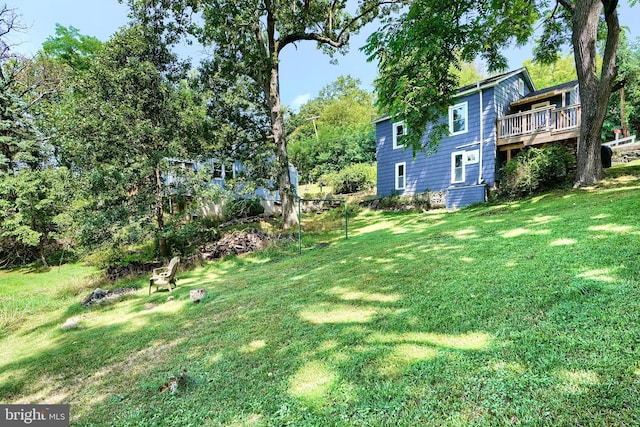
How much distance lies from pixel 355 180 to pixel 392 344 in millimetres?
20237

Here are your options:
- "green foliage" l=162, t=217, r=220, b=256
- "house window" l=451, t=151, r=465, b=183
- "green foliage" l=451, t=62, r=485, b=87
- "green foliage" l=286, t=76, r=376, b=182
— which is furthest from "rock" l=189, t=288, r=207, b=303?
"green foliage" l=451, t=62, r=485, b=87

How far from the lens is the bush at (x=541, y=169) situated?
1050 cm

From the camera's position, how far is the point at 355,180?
2264 centimetres

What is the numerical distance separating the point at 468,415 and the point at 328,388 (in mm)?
1031

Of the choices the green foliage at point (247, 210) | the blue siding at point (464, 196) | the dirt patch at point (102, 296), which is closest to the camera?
the dirt patch at point (102, 296)

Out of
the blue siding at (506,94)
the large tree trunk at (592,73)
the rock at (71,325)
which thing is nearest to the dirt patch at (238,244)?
the rock at (71,325)

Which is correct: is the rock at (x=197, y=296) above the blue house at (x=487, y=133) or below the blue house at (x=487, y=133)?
below

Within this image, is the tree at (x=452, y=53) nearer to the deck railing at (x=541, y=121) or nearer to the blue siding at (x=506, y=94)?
the deck railing at (x=541, y=121)

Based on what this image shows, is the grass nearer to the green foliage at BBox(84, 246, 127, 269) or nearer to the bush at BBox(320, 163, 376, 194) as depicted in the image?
the green foliage at BBox(84, 246, 127, 269)

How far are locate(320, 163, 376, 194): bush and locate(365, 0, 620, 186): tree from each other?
13.0 m

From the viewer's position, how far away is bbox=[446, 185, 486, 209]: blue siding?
526 inches

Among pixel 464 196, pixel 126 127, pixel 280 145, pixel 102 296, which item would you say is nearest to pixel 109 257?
pixel 102 296

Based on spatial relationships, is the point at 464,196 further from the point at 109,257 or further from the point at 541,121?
the point at 109,257

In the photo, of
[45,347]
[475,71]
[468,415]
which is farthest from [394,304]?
[475,71]
